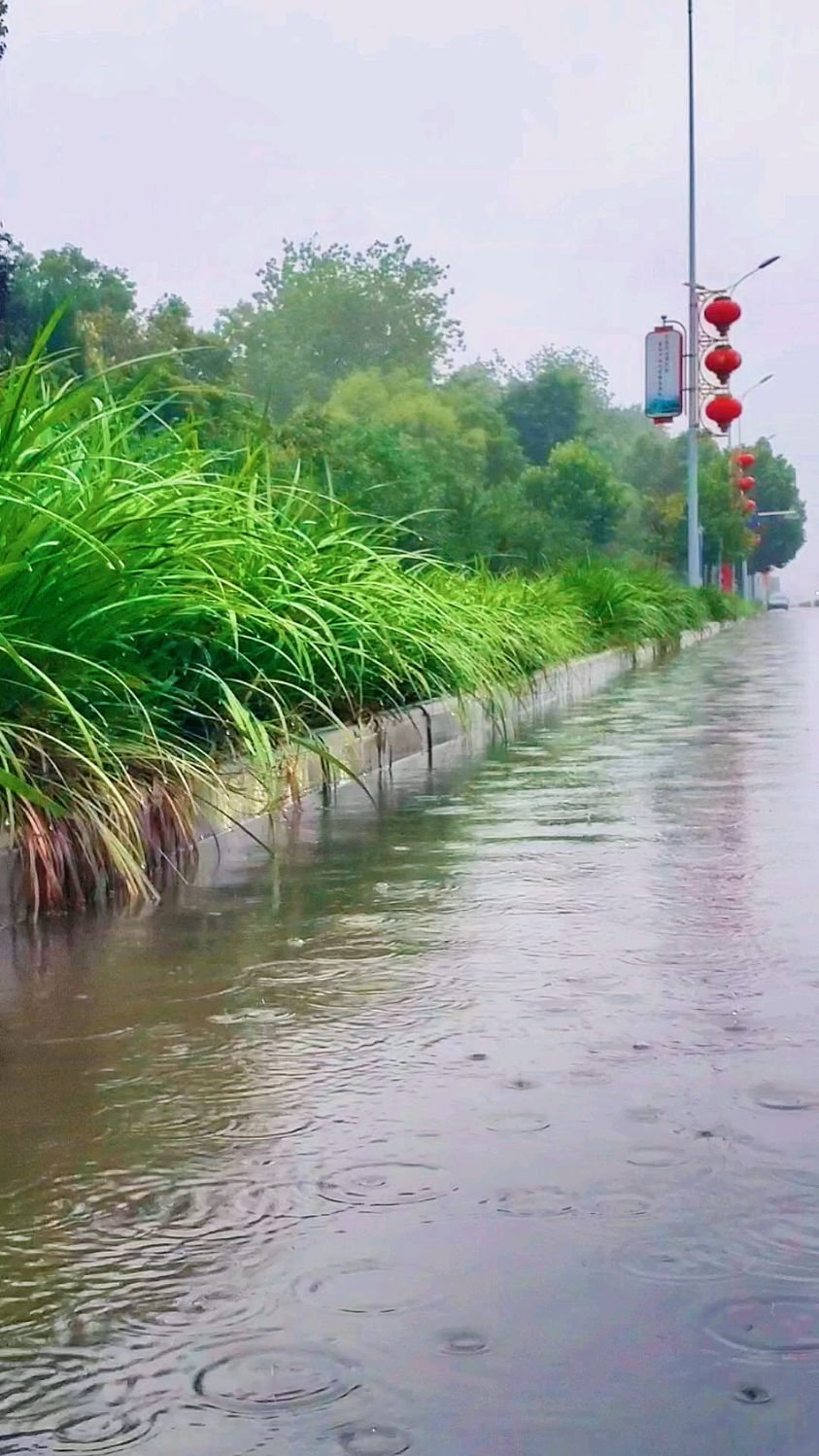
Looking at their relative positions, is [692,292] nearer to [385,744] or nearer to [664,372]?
[664,372]

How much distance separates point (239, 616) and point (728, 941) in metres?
3.02

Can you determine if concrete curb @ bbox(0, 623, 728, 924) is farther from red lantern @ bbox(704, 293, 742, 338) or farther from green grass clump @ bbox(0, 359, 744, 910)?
red lantern @ bbox(704, 293, 742, 338)

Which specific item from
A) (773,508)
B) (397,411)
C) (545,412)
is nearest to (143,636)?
(397,411)

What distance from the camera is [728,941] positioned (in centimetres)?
489

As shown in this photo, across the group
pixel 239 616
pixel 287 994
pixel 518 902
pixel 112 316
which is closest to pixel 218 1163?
pixel 287 994

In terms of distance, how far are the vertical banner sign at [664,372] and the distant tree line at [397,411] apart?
9.87 feet

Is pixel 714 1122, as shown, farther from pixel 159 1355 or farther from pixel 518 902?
pixel 518 902

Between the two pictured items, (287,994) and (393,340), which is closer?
(287,994)

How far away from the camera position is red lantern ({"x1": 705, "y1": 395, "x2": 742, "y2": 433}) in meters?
33.9

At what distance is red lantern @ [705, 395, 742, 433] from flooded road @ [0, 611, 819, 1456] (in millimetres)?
28832

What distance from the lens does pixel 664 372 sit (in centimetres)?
3622

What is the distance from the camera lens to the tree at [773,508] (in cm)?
10731

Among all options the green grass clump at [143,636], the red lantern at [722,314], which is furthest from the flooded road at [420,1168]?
the red lantern at [722,314]

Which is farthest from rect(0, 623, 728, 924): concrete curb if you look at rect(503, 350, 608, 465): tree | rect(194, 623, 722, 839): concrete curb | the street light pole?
rect(503, 350, 608, 465): tree
